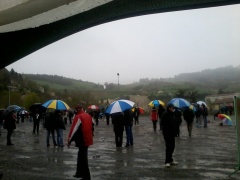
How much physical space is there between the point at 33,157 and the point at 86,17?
8197 millimetres

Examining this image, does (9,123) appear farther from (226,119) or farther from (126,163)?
(226,119)

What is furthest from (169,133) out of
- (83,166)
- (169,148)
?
(83,166)

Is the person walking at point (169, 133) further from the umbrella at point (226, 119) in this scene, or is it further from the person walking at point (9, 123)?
the umbrella at point (226, 119)

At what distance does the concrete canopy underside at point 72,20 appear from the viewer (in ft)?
10.5

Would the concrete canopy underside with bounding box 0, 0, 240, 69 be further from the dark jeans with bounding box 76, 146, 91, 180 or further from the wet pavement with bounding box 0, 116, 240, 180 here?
the wet pavement with bounding box 0, 116, 240, 180

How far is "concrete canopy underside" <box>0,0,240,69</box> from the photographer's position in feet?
10.5

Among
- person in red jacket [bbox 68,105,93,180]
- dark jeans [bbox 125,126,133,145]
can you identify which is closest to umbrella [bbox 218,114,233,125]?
dark jeans [bbox 125,126,133,145]

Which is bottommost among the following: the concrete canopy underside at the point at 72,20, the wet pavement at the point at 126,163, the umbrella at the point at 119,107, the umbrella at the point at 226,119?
the wet pavement at the point at 126,163

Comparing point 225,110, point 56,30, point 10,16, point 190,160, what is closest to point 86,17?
point 56,30

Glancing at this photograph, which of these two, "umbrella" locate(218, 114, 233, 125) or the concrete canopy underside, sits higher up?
the concrete canopy underside

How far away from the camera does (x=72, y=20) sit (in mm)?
3543

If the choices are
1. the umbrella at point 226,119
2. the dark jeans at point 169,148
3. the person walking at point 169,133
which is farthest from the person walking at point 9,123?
the umbrella at point 226,119

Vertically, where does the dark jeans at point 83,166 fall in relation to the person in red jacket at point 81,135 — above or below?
below

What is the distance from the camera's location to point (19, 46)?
381 centimetres
